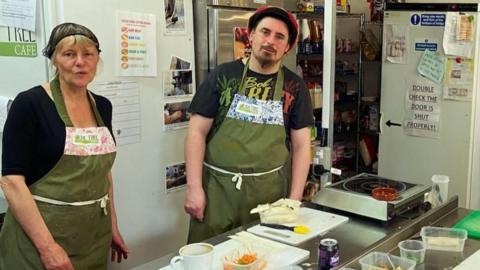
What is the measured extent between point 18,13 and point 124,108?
587 mm

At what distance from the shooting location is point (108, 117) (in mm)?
2053

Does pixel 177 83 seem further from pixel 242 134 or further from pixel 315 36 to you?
pixel 315 36

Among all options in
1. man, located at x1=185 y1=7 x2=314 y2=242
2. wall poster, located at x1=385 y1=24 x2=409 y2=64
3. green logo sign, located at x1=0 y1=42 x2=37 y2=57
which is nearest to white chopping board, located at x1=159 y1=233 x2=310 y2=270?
man, located at x1=185 y1=7 x2=314 y2=242

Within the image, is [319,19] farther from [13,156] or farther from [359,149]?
[13,156]

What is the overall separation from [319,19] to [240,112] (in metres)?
1.87

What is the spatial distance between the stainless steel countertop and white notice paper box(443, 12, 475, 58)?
1.85 metres

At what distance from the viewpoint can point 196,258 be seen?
1383 millimetres

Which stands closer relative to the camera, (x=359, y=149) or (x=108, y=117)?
(x=108, y=117)

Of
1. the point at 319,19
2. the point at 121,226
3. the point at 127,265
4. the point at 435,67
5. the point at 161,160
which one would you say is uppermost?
the point at 319,19

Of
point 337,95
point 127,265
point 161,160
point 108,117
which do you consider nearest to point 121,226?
point 127,265

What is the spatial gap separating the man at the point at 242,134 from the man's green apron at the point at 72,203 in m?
0.45

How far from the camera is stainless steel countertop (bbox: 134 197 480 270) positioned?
1608mm

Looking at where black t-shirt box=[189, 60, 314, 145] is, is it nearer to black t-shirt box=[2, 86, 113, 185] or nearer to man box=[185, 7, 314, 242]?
man box=[185, 7, 314, 242]

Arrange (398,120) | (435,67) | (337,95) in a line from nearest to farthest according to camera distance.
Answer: (435,67)
(398,120)
(337,95)
